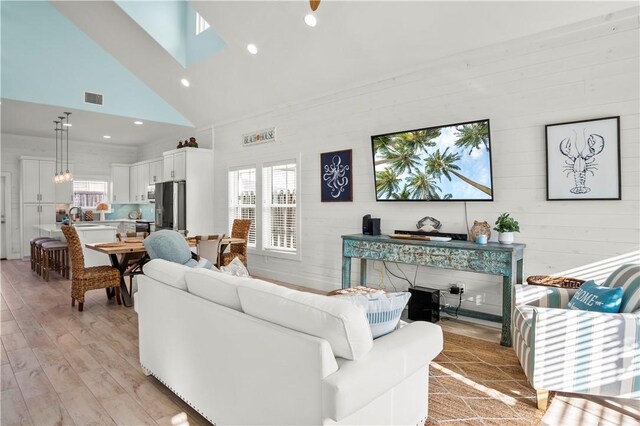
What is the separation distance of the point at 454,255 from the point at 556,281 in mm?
873


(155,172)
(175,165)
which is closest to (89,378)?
(175,165)

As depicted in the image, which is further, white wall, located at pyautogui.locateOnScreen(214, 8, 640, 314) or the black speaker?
the black speaker

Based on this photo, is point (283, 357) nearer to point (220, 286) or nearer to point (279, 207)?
point (220, 286)

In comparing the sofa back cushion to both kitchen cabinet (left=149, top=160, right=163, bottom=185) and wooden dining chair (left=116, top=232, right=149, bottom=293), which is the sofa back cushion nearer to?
wooden dining chair (left=116, top=232, right=149, bottom=293)

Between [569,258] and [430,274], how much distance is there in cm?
143

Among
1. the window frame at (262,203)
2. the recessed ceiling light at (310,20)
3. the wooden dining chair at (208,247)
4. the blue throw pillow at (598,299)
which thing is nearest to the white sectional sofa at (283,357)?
the blue throw pillow at (598,299)

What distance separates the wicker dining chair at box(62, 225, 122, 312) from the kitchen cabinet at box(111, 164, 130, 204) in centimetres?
564

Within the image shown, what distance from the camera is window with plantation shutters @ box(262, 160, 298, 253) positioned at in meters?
6.25

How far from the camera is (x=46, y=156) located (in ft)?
29.8

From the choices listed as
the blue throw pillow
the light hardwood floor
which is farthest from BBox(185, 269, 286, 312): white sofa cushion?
the blue throw pillow

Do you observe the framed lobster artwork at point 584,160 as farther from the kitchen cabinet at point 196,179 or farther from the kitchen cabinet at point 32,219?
the kitchen cabinet at point 32,219

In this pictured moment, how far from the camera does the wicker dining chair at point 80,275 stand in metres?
4.65

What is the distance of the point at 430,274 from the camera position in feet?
14.9

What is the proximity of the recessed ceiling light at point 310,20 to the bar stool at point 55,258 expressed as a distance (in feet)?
17.2
